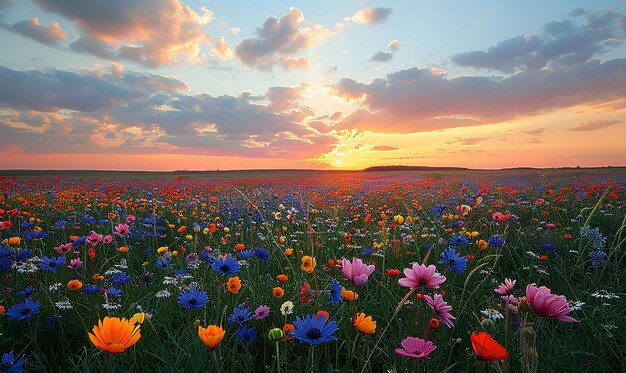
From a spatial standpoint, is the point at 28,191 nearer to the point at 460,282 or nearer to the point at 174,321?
the point at 174,321

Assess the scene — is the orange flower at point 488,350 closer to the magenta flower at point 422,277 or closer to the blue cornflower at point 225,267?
the magenta flower at point 422,277

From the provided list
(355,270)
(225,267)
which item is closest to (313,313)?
(225,267)

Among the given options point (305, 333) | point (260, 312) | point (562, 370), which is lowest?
point (562, 370)

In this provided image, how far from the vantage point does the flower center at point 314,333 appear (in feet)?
3.97

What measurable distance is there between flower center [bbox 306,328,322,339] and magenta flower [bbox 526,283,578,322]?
70 cm

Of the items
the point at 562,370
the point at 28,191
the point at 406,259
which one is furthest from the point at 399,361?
the point at 28,191

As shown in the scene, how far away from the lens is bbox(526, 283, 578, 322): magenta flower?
1.12 meters

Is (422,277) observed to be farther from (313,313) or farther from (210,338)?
(313,313)

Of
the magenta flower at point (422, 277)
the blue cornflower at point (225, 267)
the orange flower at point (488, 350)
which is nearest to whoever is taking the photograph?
the orange flower at point (488, 350)

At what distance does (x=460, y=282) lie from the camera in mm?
3133

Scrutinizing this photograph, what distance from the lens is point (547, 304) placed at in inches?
44.8

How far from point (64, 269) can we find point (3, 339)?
3.64 feet

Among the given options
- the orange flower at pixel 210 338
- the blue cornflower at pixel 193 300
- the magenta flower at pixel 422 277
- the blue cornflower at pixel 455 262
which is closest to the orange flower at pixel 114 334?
the orange flower at pixel 210 338

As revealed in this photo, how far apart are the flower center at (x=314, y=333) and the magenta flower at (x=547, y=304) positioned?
2.29 ft
